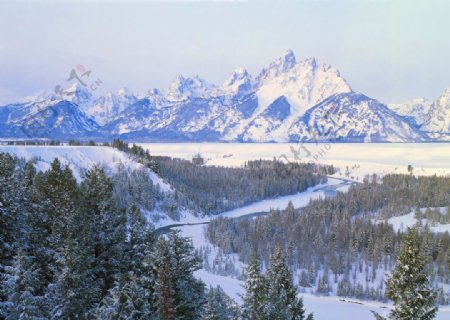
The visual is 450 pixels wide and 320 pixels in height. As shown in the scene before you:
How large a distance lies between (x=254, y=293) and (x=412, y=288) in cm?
937

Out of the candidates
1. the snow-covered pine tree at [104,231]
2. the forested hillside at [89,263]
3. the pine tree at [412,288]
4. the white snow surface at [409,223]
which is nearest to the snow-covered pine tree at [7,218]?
the forested hillside at [89,263]

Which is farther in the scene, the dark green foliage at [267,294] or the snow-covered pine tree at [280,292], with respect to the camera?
the snow-covered pine tree at [280,292]

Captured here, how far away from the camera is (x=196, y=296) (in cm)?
2684

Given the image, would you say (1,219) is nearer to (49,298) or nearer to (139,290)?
(49,298)

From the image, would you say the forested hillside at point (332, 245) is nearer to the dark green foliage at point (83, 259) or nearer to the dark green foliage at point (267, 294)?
the dark green foliage at point (267, 294)

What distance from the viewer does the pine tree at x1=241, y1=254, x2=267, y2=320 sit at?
86.9ft

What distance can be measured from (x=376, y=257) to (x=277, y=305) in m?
103

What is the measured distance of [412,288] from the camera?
23.5 meters

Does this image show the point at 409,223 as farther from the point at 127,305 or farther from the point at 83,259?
the point at 127,305

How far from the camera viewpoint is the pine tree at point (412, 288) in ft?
76.3

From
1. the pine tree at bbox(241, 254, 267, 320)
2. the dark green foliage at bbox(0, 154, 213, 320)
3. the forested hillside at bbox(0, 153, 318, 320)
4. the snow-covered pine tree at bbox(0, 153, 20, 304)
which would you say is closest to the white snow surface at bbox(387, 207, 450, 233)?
the pine tree at bbox(241, 254, 267, 320)

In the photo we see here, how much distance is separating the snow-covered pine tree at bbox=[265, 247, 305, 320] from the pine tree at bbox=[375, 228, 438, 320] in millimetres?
6846

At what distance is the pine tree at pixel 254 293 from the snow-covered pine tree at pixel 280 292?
1.89 feet

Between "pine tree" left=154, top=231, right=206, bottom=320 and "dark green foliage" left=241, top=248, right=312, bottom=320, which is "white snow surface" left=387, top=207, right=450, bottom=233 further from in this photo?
"pine tree" left=154, top=231, right=206, bottom=320
